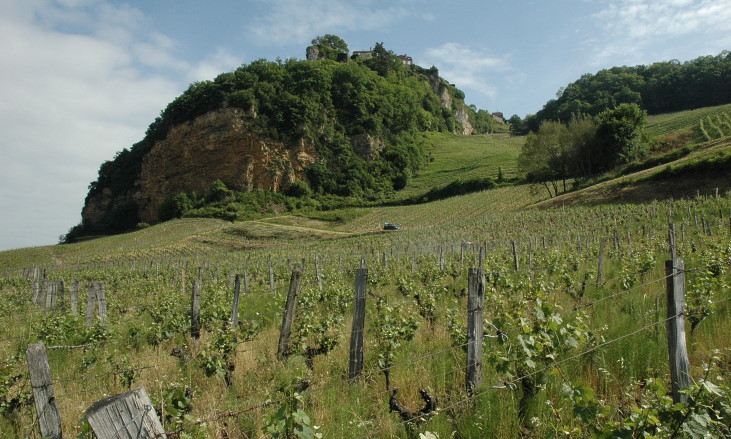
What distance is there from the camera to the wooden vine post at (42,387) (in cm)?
299

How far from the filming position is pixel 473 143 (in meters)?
112

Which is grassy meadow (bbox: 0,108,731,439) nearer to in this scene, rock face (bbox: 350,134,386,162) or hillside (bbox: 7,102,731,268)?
hillside (bbox: 7,102,731,268)

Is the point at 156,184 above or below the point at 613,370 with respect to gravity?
above

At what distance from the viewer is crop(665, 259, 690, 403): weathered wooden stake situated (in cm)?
349

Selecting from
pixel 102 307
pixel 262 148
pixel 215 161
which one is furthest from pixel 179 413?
pixel 215 161

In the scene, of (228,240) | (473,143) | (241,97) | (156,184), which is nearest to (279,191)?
(241,97)

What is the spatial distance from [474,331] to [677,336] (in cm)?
158

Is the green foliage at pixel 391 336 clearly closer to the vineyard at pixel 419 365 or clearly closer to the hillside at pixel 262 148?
the vineyard at pixel 419 365

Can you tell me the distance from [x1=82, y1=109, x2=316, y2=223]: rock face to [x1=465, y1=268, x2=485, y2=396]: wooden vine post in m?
81.4

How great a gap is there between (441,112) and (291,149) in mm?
65803

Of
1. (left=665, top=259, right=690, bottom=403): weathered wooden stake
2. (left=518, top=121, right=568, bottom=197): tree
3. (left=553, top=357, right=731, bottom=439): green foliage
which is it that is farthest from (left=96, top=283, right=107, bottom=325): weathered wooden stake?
(left=518, top=121, right=568, bottom=197): tree

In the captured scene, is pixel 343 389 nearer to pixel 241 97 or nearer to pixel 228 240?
pixel 228 240

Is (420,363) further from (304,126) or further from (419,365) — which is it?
(304,126)

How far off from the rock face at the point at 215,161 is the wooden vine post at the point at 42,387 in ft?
269
